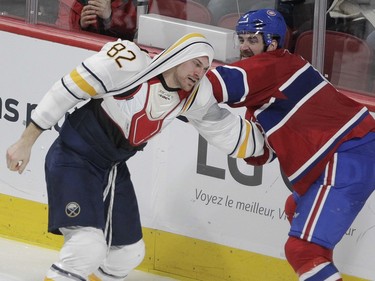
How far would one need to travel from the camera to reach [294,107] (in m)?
4.23

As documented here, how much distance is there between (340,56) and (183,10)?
27.9 inches

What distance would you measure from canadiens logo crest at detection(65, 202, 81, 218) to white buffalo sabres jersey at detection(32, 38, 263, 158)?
29 centimetres

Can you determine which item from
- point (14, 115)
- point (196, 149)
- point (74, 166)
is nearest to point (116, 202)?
point (74, 166)

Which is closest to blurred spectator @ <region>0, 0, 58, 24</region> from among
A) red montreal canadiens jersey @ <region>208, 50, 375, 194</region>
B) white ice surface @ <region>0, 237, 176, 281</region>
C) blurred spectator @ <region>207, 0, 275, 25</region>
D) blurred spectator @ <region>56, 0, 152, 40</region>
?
blurred spectator @ <region>56, 0, 152, 40</region>

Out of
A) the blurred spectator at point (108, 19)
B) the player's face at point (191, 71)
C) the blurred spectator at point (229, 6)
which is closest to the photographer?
the player's face at point (191, 71)

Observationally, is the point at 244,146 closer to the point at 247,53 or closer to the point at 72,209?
the point at 247,53

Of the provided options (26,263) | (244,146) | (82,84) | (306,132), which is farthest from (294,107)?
(26,263)

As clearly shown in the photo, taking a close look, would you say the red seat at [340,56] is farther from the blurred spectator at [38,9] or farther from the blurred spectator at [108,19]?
the blurred spectator at [38,9]

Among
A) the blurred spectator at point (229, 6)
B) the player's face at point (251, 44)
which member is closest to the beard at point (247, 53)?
the player's face at point (251, 44)

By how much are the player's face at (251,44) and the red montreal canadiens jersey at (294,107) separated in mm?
62

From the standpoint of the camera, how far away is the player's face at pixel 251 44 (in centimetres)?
427

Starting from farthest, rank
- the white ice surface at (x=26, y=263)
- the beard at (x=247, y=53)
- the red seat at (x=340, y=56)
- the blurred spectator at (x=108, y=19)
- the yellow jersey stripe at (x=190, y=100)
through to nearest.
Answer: the blurred spectator at (x=108, y=19)
the white ice surface at (x=26, y=263)
the red seat at (x=340, y=56)
the beard at (x=247, y=53)
the yellow jersey stripe at (x=190, y=100)

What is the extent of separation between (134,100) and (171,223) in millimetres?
1035

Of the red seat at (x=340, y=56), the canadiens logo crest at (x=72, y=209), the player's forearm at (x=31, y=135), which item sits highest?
the red seat at (x=340, y=56)
